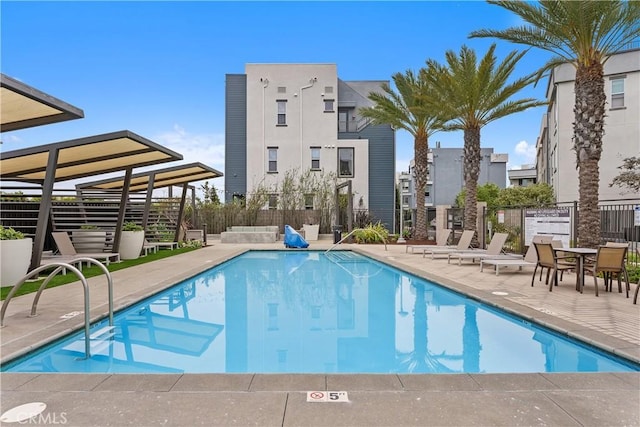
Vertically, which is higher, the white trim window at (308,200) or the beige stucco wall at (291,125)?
the beige stucco wall at (291,125)

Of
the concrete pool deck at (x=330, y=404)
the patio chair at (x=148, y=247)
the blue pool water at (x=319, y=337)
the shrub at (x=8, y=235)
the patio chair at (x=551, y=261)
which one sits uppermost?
the shrub at (x=8, y=235)

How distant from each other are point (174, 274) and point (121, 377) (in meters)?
5.97

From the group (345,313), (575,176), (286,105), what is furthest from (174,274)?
(575,176)

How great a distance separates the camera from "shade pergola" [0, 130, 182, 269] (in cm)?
790

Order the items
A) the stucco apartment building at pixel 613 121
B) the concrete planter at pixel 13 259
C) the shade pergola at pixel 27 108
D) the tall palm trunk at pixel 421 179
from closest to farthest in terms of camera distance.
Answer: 1. the shade pergola at pixel 27 108
2. the concrete planter at pixel 13 259
3. the tall palm trunk at pixel 421 179
4. the stucco apartment building at pixel 613 121

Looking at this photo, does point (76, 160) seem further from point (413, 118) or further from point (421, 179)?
point (421, 179)

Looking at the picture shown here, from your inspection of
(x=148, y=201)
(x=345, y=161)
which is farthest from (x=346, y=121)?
(x=148, y=201)

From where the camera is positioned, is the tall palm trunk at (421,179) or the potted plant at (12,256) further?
the tall palm trunk at (421,179)

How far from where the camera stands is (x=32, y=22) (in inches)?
525

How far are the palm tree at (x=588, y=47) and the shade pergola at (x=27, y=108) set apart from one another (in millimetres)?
9679

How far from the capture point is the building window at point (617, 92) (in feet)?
68.4

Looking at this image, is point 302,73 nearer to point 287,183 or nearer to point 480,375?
point 287,183

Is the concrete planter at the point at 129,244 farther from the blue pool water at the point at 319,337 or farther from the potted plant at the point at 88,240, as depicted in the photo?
the blue pool water at the point at 319,337

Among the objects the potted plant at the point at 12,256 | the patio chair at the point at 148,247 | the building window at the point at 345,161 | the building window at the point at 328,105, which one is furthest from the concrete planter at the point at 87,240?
the building window at the point at 328,105
